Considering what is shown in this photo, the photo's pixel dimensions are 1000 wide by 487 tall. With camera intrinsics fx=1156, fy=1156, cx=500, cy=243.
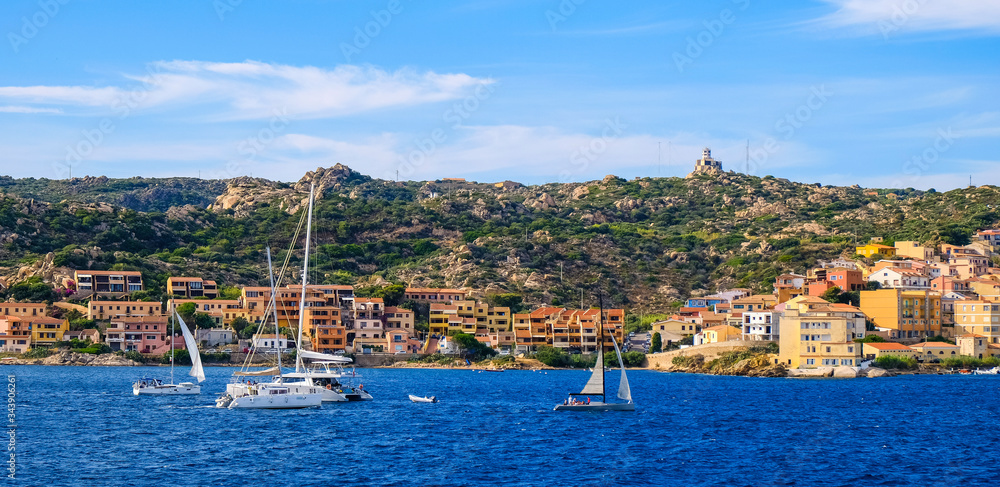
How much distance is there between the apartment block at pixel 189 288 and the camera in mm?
130000

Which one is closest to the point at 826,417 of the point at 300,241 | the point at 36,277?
the point at 36,277

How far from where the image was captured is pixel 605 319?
392ft

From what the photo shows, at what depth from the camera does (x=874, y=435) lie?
175ft

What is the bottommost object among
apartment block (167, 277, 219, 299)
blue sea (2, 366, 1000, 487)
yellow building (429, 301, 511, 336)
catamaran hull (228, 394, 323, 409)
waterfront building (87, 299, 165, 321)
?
blue sea (2, 366, 1000, 487)

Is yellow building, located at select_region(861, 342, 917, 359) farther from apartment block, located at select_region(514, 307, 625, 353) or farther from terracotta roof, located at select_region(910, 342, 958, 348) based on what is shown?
apartment block, located at select_region(514, 307, 625, 353)

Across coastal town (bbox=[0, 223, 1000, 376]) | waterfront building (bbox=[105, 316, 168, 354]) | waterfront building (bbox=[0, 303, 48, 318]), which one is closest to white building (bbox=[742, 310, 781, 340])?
coastal town (bbox=[0, 223, 1000, 376])

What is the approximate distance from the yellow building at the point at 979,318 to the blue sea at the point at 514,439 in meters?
31.0

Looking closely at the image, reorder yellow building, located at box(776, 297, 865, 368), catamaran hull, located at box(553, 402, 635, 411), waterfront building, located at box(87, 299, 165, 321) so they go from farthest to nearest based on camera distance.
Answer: waterfront building, located at box(87, 299, 165, 321)
yellow building, located at box(776, 297, 865, 368)
catamaran hull, located at box(553, 402, 635, 411)

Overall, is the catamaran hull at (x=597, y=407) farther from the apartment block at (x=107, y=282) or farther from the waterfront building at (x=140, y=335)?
the apartment block at (x=107, y=282)

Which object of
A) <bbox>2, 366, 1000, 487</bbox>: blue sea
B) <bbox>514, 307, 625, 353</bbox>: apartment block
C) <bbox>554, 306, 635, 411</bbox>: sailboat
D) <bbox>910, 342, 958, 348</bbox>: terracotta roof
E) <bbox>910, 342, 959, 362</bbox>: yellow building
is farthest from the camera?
<bbox>514, 307, 625, 353</bbox>: apartment block

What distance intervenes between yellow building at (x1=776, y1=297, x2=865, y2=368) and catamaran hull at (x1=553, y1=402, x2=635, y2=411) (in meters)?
36.9

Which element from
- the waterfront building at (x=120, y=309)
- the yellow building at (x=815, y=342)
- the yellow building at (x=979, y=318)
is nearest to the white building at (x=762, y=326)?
the yellow building at (x=815, y=342)

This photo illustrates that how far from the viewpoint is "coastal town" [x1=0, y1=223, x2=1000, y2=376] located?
103 m

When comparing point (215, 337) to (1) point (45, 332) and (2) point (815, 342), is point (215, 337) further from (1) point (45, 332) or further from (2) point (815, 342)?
(2) point (815, 342)
